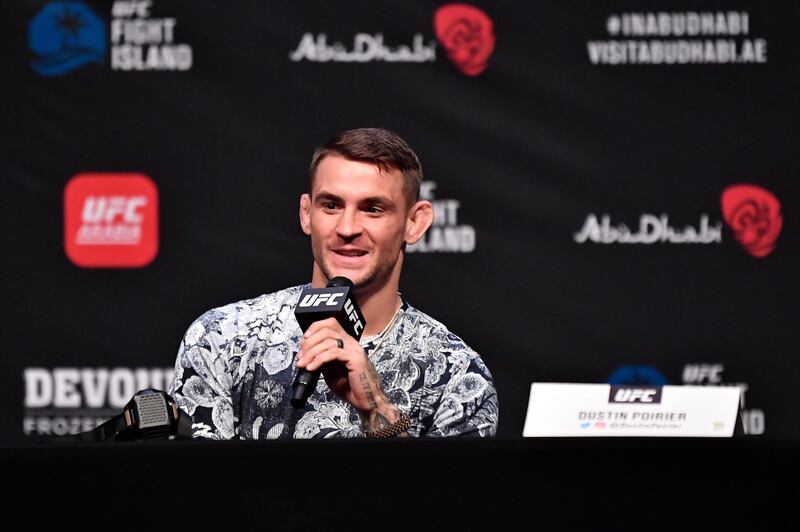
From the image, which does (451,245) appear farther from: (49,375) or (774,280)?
(49,375)

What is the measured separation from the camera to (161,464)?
1.54m

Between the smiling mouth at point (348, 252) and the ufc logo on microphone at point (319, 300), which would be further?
the smiling mouth at point (348, 252)

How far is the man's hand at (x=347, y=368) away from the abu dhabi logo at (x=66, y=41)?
2041 mm

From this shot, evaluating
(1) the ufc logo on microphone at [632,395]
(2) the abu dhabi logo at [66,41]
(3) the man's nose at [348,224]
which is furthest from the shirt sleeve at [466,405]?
(2) the abu dhabi logo at [66,41]

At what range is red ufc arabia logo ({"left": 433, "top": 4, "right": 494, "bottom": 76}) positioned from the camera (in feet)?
12.7

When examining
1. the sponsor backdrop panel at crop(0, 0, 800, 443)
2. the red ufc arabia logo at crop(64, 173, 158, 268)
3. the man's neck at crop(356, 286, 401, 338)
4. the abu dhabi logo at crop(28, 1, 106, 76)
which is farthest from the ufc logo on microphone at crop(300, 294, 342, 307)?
the abu dhabi logo at crop(28, 1, 106, 76)

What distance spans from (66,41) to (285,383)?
182 centimetres

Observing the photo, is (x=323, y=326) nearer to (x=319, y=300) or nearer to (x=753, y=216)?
(x=319, y=300)

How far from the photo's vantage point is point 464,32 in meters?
3.88

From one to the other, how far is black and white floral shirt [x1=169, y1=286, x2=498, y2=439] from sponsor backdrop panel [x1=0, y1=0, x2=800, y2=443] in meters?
1.14

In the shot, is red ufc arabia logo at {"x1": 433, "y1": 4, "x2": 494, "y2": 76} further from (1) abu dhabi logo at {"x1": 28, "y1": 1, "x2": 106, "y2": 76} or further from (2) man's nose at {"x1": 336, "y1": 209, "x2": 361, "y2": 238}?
(2) man's nose at {"x1": 336, "y1": 209, "x2": 361, "y2": 238}

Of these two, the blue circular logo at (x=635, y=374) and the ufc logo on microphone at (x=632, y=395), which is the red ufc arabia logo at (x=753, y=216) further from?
the ufc logo on microphone at (x=632, y=395)

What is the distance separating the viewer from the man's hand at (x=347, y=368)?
2.15 meters

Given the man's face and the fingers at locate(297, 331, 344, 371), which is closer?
the fingers at locate(297, 331, 344, 371)
